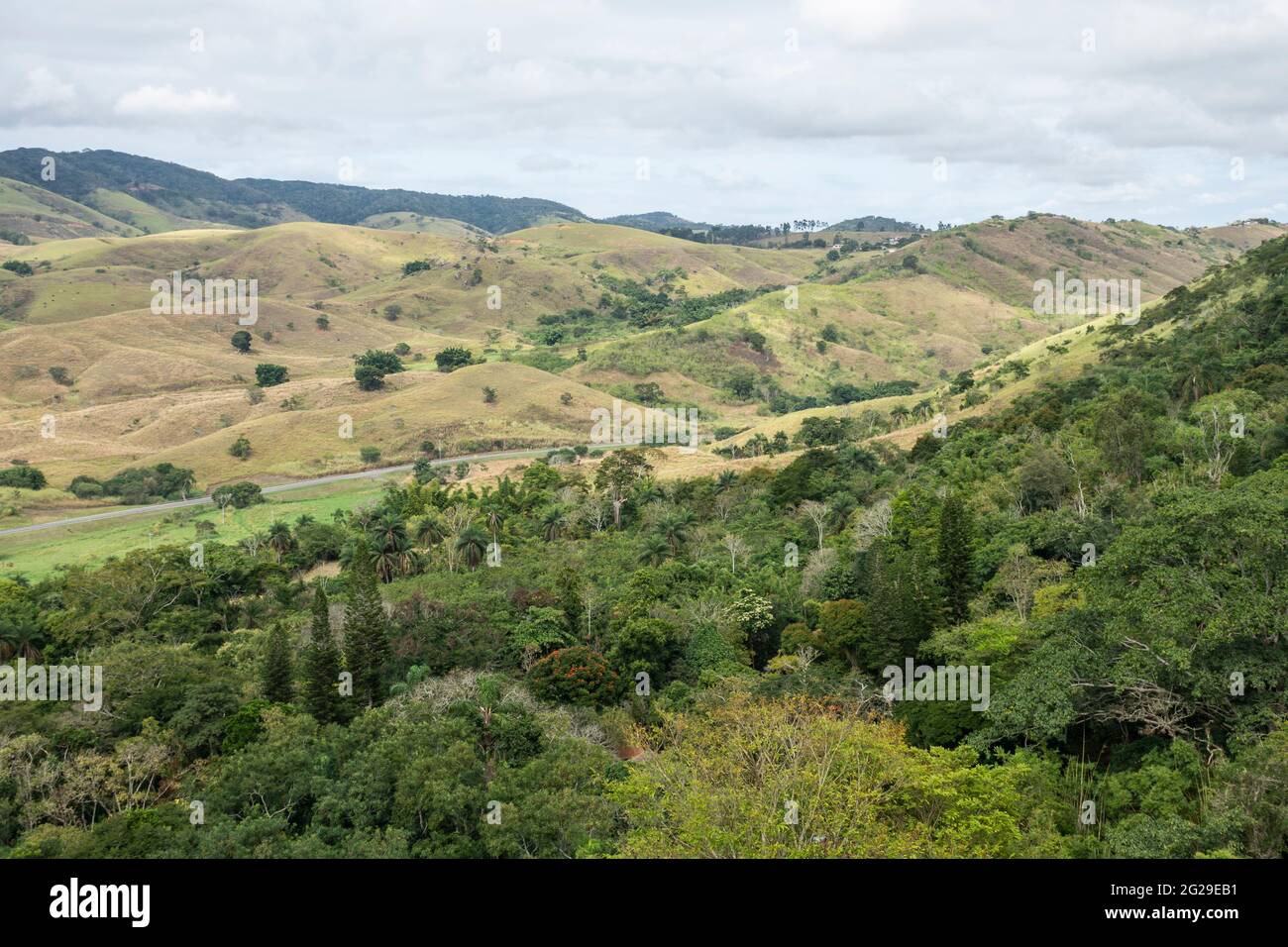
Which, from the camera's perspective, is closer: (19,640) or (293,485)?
(19,640)

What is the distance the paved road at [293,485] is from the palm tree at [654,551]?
4587 cm

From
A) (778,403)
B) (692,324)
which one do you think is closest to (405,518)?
(778,403)

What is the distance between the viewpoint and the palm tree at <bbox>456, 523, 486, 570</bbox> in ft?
178

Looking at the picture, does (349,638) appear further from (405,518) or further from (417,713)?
(405,518)

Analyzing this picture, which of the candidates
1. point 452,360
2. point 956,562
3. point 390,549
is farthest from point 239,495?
point 956,562

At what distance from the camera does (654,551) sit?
5256cm

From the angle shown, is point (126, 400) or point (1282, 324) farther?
point (126, 400)

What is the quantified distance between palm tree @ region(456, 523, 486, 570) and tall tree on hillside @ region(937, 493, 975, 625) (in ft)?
87.5

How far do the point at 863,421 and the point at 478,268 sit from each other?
399 feet

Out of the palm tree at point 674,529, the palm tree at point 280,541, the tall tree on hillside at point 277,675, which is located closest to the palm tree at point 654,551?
the palm tree at point 674,529

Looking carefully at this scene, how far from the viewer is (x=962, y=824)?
1764 cm

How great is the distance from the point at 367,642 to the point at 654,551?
62.7ft

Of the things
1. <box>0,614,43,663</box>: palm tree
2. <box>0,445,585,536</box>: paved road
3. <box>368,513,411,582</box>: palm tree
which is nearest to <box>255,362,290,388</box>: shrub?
<box>0,445,585,536</box>: paved road

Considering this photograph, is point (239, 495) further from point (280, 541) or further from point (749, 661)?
point (749, 661)
